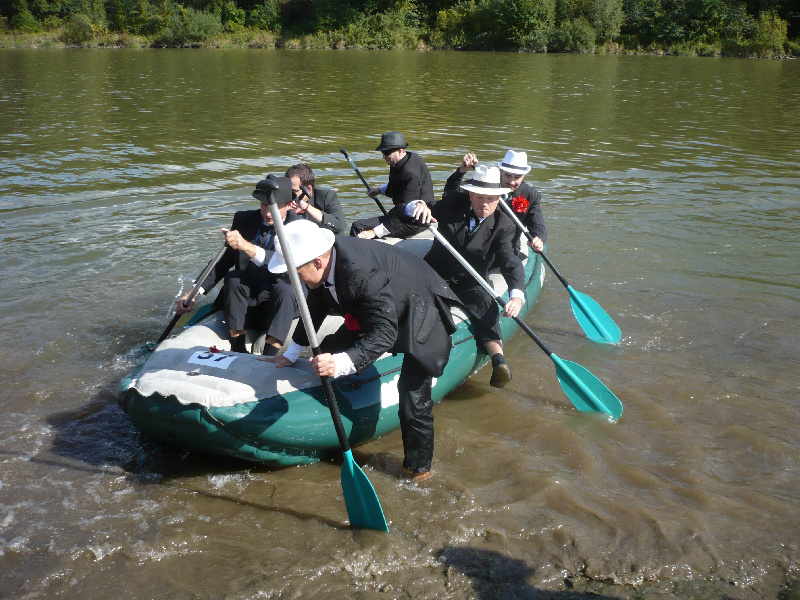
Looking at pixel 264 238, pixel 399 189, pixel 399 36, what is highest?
pixel 399 36

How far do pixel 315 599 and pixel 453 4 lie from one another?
189 feet

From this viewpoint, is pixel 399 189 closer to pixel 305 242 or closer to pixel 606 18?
pixel 305 242

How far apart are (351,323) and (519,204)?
366 centimetres

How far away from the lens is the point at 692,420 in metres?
5.25

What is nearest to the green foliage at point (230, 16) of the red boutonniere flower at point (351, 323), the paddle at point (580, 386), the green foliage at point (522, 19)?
the green foliage at point (522, 19)

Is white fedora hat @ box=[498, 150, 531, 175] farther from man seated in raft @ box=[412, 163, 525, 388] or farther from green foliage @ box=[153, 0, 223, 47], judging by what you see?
green foliage @ box=[153, 0, 223, 47]

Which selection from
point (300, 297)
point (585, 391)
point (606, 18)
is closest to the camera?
point (300, 297)

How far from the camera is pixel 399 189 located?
7504mm

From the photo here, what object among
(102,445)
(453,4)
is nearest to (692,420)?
(102,445)

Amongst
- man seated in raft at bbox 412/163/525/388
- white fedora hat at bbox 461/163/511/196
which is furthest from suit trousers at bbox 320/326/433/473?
white fedora hat at bbox 461/163/511/196

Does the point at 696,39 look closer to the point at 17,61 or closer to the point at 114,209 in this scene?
the point at 17,61

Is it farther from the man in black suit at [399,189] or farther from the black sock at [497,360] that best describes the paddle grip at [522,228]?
the black sock at [497,360]

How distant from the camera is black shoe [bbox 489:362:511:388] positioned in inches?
219

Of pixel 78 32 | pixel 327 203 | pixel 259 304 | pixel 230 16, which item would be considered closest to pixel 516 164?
pixel 327 203
